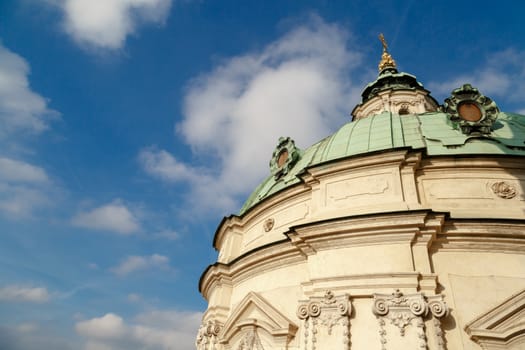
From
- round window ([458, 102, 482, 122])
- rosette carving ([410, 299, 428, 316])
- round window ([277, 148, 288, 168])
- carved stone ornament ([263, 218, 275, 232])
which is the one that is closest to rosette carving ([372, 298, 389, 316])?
rosette carving ([410, 299, 428, 316])

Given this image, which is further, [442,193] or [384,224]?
[442,193]

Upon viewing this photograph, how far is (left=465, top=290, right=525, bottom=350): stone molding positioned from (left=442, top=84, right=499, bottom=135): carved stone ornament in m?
Result: 6.19

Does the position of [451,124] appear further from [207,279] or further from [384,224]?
[207,279]

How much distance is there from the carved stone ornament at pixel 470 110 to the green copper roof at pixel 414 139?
0.92ft

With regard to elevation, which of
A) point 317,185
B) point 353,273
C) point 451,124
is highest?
point 451,124

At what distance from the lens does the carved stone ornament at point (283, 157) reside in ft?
53.3

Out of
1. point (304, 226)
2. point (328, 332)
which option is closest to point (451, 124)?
point (304, 226)

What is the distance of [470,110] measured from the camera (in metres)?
13.3

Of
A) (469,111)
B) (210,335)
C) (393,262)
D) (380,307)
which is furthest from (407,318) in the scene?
(469,111)

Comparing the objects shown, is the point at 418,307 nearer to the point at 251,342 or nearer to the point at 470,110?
the point at 251,342

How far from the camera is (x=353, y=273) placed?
10109mm

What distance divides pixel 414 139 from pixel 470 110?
239 cm

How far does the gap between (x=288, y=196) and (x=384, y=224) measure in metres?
4.69

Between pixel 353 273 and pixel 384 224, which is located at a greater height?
pixel 384 224
